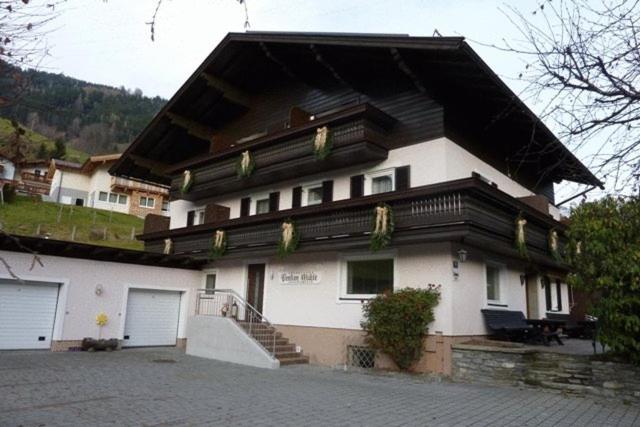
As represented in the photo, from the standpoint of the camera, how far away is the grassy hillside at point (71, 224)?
36372 millimetres

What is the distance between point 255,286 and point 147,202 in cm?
4283

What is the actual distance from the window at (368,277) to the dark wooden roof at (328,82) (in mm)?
4746

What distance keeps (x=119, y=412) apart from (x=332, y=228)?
25.5 ft

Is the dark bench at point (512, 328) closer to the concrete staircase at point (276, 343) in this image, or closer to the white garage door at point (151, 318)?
the concrete staircase at point (276, 343)

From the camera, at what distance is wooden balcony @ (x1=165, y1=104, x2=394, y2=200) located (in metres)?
14.0

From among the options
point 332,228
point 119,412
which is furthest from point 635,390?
point 119,412

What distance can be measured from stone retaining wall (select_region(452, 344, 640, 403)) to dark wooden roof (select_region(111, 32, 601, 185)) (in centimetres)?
407

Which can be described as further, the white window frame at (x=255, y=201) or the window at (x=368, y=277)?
the white window frame at (x=255, y=201)

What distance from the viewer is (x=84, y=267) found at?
16.0 metres

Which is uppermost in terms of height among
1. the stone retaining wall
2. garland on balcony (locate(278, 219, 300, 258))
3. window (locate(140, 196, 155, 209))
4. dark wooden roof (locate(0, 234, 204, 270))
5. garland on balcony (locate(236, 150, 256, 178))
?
window (locate(140, 196, 155, 209))

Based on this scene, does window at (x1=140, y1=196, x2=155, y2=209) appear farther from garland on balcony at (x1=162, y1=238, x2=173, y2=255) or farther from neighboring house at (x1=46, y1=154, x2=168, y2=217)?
garland on balcony at (x1=162, y1=238, x2=173, y2=255)

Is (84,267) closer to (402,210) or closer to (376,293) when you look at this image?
(376,293)

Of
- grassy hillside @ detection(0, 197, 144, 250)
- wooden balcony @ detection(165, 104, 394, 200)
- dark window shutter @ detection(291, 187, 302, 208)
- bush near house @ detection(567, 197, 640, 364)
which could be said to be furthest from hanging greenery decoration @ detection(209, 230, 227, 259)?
grassy hillside @ detection(0, 197, 144, 250)

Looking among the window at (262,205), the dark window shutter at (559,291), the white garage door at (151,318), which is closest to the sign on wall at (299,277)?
the window at (262,205)
